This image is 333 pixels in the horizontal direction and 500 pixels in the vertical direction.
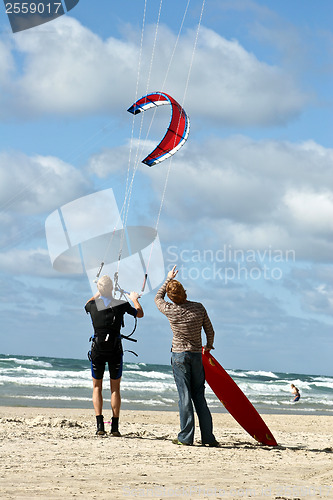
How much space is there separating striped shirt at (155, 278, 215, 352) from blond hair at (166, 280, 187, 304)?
5 cm

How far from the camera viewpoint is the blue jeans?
529 cm

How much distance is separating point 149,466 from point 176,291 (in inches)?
62.7

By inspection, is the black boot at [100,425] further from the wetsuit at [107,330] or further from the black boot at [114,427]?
the wetsuit at [107,330]

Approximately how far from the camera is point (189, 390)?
533 centimetres

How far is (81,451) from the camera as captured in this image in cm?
476

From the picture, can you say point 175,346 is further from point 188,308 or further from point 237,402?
point 237,402

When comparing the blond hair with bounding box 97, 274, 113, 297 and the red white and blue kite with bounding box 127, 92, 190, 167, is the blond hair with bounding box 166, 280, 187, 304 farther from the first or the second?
the red white and blue kite with bounding box 127, 92, 190, 167

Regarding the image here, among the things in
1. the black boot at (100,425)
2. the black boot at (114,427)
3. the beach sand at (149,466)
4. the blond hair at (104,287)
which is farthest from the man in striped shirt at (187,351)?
the black boot at (100,425)

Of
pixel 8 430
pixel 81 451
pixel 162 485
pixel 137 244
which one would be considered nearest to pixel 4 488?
pixel 162 485

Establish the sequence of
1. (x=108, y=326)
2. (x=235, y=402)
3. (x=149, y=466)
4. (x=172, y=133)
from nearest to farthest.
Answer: (x=149, y=466) < (x=108, y=326) < (x=235, y=402) < (x=172, y=133)

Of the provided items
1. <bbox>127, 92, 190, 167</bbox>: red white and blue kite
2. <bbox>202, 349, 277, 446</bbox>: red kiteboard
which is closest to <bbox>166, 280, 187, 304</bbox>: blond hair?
<bbox>202, 349, 277, 446</bbox>: red kiteboard

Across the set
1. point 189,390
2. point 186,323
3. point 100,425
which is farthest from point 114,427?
point 186,323

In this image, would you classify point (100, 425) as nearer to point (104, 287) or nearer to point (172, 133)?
point (104, 287)

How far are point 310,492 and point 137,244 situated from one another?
4464 mm
